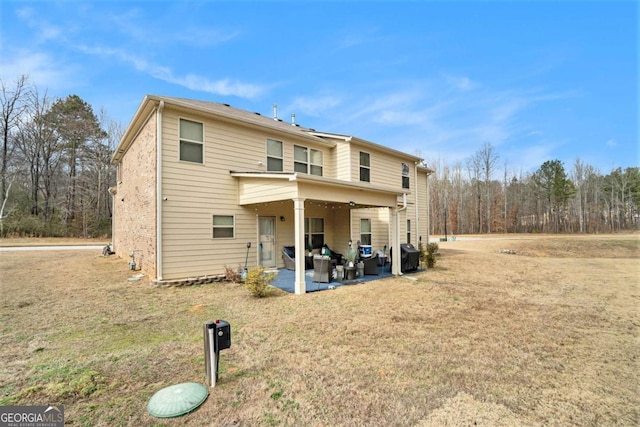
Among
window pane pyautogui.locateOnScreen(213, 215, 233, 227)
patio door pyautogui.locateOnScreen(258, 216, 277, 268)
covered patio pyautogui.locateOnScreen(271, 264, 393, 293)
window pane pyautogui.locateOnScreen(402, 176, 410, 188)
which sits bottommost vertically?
covered patio pyautogui.locateOnScreen(271, 264, 393, 293)

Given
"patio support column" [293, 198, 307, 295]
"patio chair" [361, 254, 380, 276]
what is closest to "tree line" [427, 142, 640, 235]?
"patio chair" [361, 254, 380, 276]

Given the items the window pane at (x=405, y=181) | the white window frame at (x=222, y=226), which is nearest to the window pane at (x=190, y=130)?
the white window frame at (x=222, y=226)

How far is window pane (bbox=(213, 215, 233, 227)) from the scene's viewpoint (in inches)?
351

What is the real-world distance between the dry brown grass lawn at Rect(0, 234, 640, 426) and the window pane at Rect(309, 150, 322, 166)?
5.94 m

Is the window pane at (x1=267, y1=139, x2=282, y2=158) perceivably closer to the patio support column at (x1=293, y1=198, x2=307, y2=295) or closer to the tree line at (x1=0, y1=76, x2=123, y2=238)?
the patio support column at (x1=293, y1=198, x2=307, y2=295)

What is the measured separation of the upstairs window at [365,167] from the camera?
1241 cm

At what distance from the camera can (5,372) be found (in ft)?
10.9

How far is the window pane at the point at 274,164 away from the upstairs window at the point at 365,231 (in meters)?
4.40

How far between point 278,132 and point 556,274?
11.6m

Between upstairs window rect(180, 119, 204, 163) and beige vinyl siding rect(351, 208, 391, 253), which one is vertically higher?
upstairs window rect(180, 119, 204, 163)

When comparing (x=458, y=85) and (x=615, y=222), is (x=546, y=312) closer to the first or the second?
(x=458, y=85)

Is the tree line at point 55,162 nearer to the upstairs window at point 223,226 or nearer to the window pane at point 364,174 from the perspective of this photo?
the upstairs window at point 223,226

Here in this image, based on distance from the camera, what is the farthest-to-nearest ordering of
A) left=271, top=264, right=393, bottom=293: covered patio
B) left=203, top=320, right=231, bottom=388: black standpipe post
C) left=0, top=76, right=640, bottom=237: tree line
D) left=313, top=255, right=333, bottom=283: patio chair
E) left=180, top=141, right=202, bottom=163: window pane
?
1. left=0, top=76, right=640, bottom=237: tree line
2. left=313, top=255, right=333, bottom=283: patio chair
3. left=180, top=141, right=202, bottom=163: window pane
4. left=271, top=264, right=393, bottom=293: covered patio
5. left=203, top=320, right=231, bottom=388: black standpipe post

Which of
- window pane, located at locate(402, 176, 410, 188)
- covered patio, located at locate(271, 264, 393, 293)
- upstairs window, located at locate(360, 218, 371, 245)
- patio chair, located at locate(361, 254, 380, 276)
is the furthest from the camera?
window pane, located at locate(402, 176, 410, 188)
